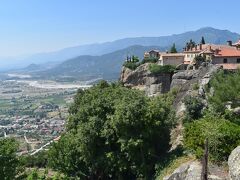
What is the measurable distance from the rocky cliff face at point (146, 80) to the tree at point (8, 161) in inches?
919

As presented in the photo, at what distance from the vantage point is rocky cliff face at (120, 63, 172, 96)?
5006cm

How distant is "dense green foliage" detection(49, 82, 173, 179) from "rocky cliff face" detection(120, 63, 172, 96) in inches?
529

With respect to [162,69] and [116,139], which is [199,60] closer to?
[162,69]

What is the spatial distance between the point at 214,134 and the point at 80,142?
12860 mm

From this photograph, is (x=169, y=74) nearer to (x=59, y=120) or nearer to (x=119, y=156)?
(x=119, y=156)

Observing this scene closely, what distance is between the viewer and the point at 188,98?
115 ft

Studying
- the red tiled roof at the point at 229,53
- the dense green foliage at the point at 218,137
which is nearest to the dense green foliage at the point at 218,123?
the dense green foliage at the point at 218,137

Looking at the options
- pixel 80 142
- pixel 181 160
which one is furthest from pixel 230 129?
pixel 80 142

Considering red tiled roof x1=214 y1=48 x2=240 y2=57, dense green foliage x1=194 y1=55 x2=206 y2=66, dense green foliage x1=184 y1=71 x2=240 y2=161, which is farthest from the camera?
red tiled roof x1=214 y1=48 x2=240 y2=57

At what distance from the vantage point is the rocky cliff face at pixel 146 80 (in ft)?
164

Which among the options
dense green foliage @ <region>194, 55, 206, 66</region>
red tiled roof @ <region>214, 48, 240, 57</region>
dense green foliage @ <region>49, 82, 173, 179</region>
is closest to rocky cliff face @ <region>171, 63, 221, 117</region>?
dense green foliage @ <region>194, 55, 206, 66</region>

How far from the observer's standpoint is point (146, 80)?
5269 cm

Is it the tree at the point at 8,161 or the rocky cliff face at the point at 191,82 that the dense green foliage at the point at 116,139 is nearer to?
the tree at the point at 8,161

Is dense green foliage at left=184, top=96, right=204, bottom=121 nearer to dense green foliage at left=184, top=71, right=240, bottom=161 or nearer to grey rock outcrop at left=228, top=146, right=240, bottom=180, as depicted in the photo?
dense green foliage at left=184, top=71, right=240, bottom=161
